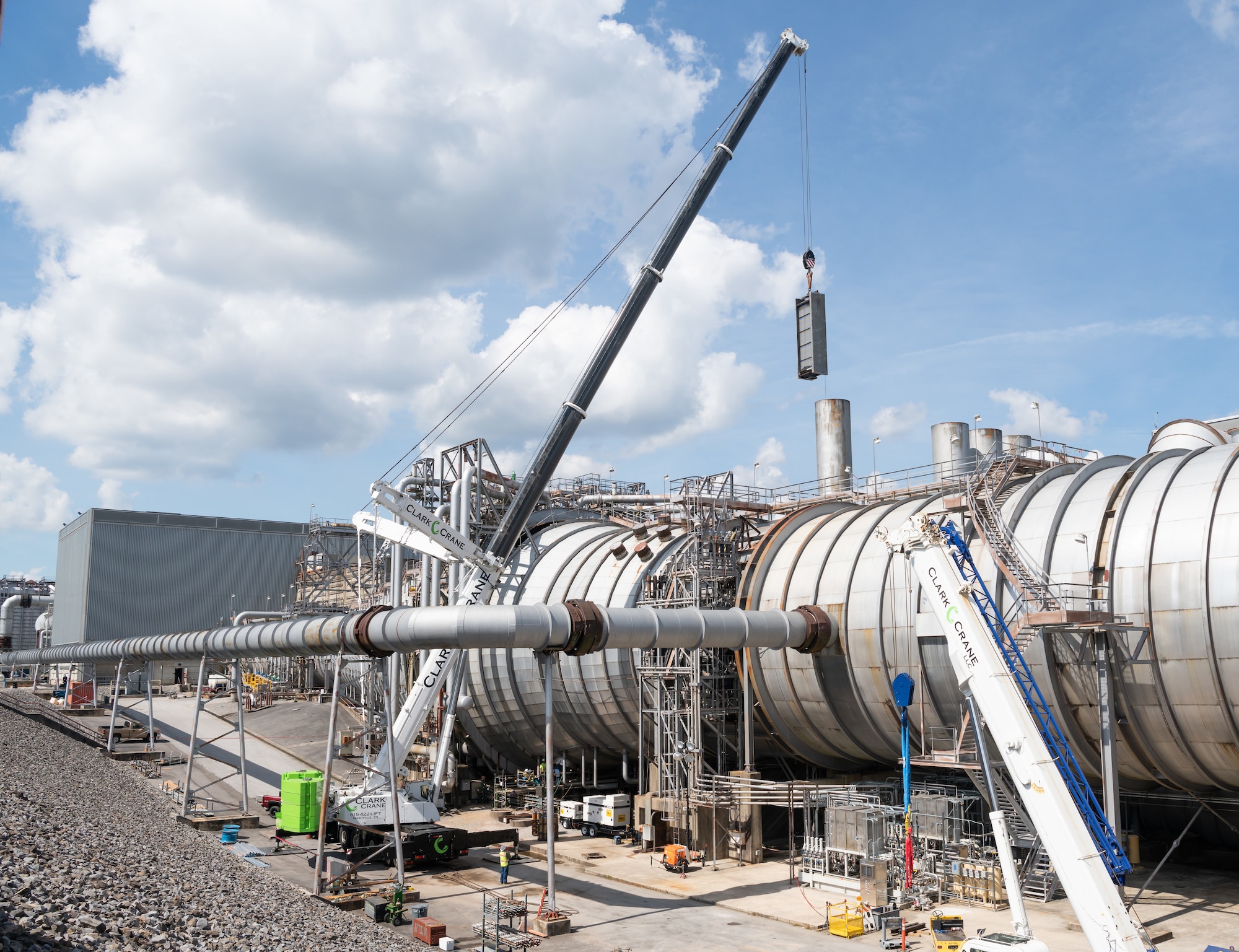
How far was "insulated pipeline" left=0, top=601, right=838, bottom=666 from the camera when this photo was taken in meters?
26.5

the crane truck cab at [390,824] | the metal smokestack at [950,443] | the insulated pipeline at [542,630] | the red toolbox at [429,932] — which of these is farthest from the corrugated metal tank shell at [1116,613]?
the red toolbox at [429,932]

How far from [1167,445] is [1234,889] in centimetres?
1385

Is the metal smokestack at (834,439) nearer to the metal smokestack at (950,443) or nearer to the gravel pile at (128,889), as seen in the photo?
the metal smokestack at (950,443)

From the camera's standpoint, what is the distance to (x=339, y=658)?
30.5m

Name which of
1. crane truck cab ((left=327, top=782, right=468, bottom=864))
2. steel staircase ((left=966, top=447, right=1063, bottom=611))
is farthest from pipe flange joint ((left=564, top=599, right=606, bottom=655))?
steel staircase ((left=966, top=447, right=1063, bottom=611))

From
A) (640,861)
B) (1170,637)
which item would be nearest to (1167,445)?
(1170,637)

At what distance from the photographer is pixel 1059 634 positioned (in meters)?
25.7

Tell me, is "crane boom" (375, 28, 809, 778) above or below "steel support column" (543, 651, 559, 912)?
above

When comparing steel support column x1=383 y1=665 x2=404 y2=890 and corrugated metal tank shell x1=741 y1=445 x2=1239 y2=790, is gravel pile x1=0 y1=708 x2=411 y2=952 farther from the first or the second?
corrugated metal tank shell x1=741 y1=445 x2=1239 y2=790

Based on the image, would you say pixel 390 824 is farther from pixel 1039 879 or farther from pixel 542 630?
pixel 1039 879

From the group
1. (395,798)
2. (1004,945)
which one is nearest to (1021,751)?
(1004,945)

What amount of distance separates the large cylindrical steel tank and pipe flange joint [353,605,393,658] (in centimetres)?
1168

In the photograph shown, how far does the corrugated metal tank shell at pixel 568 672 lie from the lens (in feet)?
130

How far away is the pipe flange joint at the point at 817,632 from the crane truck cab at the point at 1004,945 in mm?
13253
